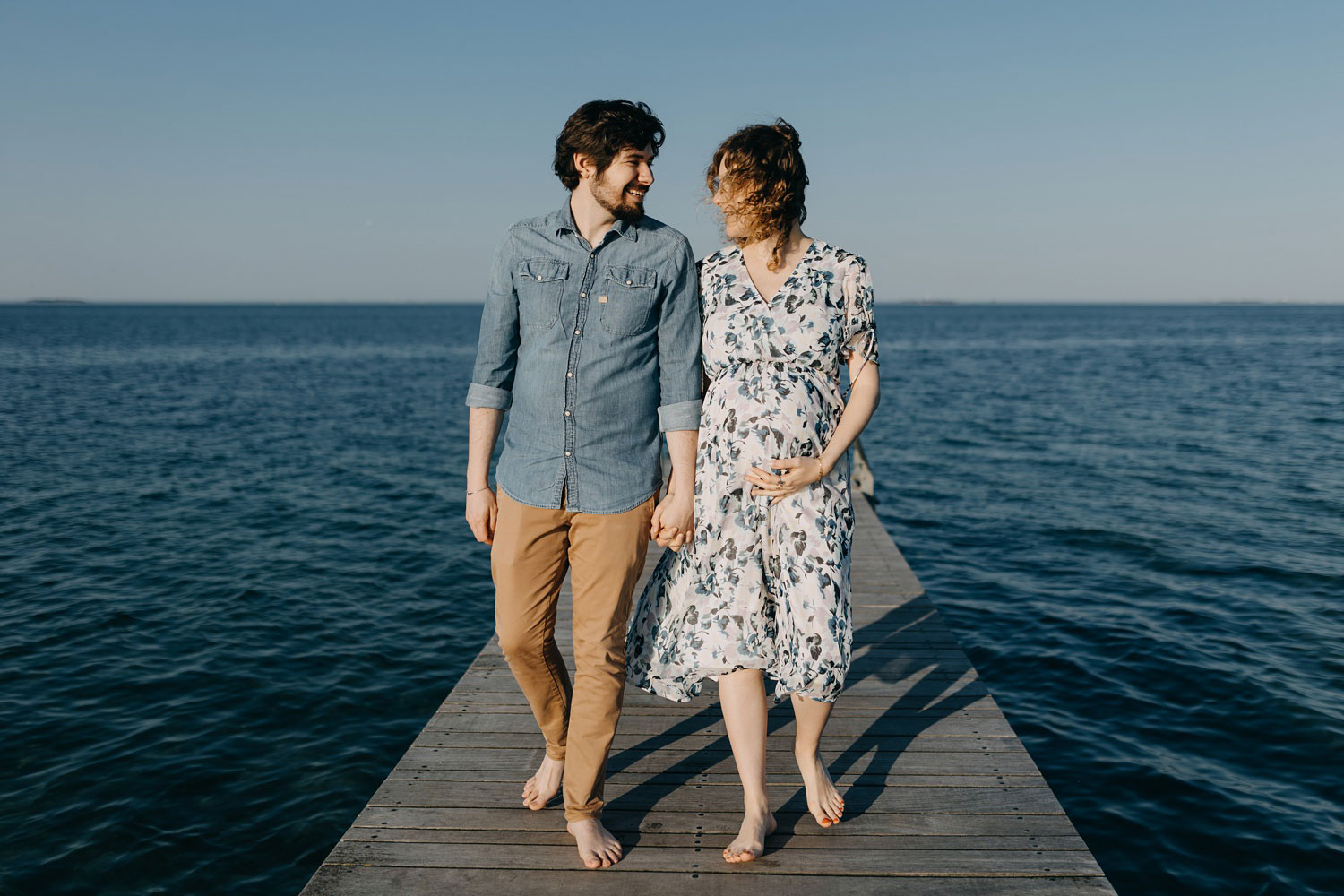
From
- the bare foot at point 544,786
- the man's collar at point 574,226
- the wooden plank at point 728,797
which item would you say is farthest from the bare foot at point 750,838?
the man's collar at point 574,226

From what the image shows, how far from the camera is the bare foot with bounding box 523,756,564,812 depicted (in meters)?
3.22

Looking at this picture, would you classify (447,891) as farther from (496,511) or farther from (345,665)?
(345,665)

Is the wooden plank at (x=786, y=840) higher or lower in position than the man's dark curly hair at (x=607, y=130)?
lower

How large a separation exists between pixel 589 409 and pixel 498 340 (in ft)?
1.37

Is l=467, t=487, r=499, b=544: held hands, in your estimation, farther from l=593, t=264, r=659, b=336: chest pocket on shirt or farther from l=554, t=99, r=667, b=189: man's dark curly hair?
l=554, t=99, r=667, b=189: man's dark curly hair

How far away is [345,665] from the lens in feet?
25.1

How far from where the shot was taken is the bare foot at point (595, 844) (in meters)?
2.83

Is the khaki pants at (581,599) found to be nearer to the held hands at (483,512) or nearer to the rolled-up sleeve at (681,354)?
the held hands at (483,512)

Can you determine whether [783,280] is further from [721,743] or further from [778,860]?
[721,743]

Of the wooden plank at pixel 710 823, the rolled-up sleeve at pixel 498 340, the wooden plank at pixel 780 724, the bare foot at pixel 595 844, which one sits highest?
the rolled-up sleeve at pixel 498 340

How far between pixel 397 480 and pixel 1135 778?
44.5 ft

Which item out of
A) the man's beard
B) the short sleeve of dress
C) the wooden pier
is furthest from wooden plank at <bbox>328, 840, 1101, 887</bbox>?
the man's beard

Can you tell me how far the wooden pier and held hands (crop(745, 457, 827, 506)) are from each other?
51.6 inches

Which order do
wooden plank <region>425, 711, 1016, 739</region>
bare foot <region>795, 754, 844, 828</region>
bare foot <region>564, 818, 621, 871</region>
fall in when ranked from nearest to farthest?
1. bare foot <region>564, 818, 621, 871</region>
2. bare foot <region>795, 754, 844, 828</region>
3. wooden plank <region>425, 711, 1016, 739</region>
